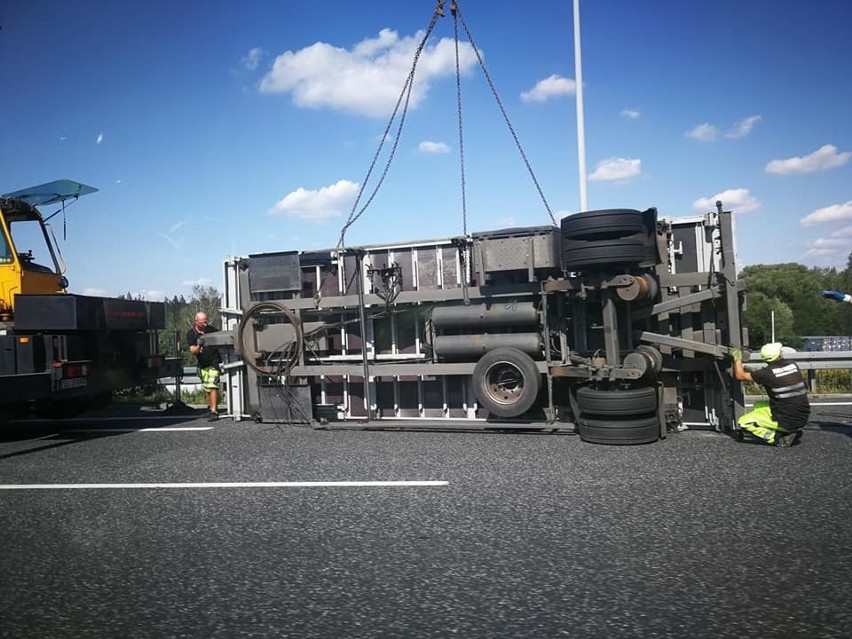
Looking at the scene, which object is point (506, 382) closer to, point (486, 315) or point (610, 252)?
point (486, 315)

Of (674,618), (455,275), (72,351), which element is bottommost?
(674,618)

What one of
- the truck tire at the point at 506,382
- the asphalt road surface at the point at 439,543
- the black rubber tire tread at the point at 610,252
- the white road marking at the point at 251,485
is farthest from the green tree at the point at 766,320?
the white road marking at the point at 251,485

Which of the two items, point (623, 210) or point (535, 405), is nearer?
point (623, 210)

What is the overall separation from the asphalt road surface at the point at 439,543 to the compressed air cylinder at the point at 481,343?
1521 mm

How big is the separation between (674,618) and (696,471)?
292 centimetres

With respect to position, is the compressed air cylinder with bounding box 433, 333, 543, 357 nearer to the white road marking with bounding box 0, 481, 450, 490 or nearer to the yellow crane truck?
the white road marking with bounding box 0, 481, 450, 490

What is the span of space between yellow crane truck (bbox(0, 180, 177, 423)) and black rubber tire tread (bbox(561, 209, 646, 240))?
21.3 ft

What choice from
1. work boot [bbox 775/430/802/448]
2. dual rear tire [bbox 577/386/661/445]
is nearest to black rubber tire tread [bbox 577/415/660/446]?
dual rear tire [bbox 577/386/661/445]

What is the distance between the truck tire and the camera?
763cm

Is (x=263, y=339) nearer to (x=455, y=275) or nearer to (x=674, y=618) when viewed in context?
(x=455, y=275)

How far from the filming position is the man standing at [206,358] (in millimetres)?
10402

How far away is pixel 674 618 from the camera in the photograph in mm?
2920

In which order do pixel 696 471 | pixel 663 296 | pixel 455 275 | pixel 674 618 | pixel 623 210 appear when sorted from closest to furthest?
pixel 674 618 < pixel 696 471 < pixel 623 210 < pixel 663 296 < pixel 455 275

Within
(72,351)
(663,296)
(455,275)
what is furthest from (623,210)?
(72,351)
